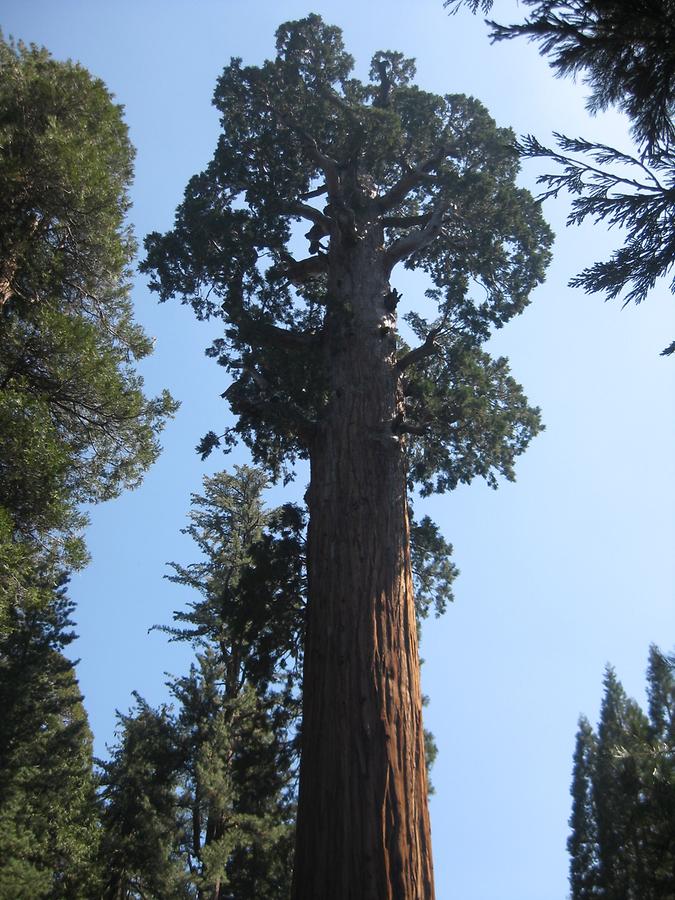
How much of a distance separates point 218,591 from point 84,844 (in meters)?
5.25

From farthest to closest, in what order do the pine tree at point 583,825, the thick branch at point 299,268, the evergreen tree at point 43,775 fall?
1. the pine tree at point 583,825
2. the evergreen tree at point 43,775
3. the thick branch at point 299,268

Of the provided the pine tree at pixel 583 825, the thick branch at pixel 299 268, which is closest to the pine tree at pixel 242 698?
the thick branch at pixel 299 268

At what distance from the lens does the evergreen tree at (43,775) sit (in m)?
11.8

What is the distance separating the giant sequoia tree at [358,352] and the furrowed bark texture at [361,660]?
15 millimetres

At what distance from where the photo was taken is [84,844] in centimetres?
1227

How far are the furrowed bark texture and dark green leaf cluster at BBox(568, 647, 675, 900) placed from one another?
409 centimetres

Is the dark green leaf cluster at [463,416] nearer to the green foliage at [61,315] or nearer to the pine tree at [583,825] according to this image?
the green foliage at [61,315]

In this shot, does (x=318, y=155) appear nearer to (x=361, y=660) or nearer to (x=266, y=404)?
(x=266, y=404)

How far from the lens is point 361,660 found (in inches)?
221

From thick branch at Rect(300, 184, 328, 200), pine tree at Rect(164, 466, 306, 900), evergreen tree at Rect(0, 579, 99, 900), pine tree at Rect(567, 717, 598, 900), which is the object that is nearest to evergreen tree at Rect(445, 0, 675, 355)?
pine tree at Rect(164, 466, 306, 900)

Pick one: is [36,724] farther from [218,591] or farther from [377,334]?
[377,334]

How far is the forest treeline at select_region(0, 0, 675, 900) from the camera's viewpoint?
5.34 meters

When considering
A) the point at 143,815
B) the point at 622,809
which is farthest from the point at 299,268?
the point at 622,809

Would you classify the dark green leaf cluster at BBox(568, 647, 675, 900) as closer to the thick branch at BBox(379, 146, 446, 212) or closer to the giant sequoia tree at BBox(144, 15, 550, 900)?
the giant sequoia tree at BBox(144, 15, 550, 900)
